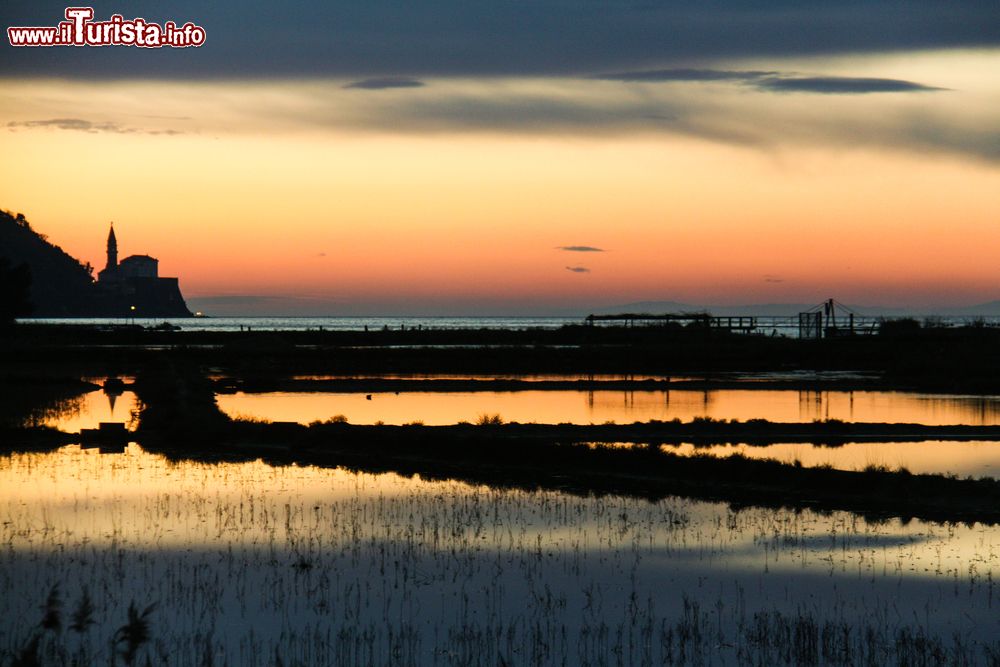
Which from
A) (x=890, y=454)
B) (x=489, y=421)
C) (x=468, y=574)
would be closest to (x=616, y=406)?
(x=489, y=421)

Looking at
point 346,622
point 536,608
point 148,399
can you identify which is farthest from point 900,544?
point 148,399

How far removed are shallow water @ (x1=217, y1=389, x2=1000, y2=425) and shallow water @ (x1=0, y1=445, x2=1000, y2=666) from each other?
49.7 ft

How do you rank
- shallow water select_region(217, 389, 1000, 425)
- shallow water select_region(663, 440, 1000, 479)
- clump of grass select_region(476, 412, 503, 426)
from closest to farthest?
shallow water select_region(663, 440, 1000, 479) < clump of grass select_region(476, 412, 503, 426) < shallow water select_region(217, 389, 1000, 425)

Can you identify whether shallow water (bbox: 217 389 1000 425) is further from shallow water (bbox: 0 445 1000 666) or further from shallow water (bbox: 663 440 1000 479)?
shallow water (bbox: 0 445 1000 666)

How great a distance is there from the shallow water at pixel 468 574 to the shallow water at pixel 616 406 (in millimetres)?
15162

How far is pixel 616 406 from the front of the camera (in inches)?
1590

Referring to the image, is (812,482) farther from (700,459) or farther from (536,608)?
(536,608)

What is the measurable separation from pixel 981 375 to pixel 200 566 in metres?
51.7

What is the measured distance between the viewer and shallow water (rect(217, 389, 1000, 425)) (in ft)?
116

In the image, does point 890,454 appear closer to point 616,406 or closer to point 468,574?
point 616,406

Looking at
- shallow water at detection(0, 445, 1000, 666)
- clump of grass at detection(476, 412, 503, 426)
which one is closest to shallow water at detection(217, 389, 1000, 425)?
clump of grass at detection(476, 412, 503, 426)

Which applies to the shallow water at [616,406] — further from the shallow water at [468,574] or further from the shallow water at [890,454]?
the shallow water at [468,574]

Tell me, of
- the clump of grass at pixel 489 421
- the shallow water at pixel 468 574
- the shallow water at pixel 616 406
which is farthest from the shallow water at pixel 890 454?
the shallow water at pixel 468 574

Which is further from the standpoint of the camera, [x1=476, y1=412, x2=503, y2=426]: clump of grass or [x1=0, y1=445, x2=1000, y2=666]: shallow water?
[x1=476, y1=412, x2=503, y2=426]: clump of grass
